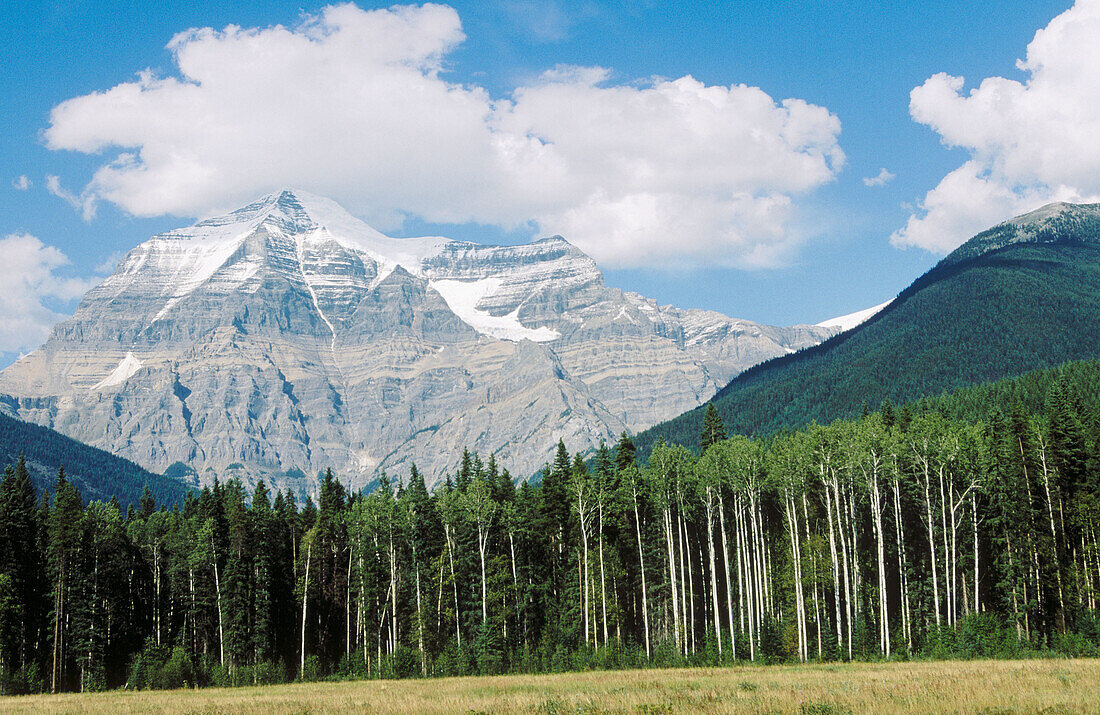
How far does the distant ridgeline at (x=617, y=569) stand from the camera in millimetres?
54906

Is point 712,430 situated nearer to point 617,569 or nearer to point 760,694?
point 617,569

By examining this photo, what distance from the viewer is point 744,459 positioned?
6019 cm

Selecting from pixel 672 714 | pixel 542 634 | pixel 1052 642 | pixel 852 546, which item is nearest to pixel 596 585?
pixel 542 634

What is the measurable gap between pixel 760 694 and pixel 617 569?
3301cm

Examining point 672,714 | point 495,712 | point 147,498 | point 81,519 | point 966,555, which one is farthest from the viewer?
point 147,498

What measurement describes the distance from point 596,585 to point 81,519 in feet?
118

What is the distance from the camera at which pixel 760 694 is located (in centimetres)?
2955

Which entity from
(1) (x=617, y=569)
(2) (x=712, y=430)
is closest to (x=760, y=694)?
(1) (x=617, y=569)

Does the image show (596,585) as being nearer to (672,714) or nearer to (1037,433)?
(1037,433)

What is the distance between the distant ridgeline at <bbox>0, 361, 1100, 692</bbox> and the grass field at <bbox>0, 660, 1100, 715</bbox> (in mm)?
11633

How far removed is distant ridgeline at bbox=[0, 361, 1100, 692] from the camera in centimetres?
5491

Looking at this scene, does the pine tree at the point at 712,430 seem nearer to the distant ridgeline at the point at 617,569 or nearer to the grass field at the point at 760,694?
the distant ridgeline at the point at 617,569

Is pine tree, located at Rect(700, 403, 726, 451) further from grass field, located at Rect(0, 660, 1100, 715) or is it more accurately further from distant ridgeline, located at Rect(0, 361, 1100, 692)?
grass field, located at Rect(0, 660, 1100, 715)

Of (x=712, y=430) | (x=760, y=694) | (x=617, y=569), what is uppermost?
(x=712, y=430)
